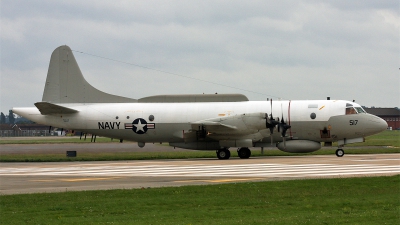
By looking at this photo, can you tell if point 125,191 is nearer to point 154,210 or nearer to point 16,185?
point 154,210

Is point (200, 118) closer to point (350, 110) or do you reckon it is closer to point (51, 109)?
point (350, 110)

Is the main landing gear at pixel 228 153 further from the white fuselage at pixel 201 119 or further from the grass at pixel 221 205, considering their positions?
the grass at pixel 221 205

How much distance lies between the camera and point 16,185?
854 inches

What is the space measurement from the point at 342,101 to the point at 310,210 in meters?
28.8

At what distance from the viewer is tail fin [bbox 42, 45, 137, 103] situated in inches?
1784

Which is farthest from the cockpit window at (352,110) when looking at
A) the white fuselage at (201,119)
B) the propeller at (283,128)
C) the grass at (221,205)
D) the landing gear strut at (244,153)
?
the grass at (221,205)

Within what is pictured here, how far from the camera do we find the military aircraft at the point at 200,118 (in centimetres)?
4088

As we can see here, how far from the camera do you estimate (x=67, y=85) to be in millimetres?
45375

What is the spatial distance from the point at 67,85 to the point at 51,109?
305 cm

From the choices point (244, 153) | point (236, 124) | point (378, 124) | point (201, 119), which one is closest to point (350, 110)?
point (378, 124)

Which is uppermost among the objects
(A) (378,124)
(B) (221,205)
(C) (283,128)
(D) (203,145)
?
(A) (378,124)

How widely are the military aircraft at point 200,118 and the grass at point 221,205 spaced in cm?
2044

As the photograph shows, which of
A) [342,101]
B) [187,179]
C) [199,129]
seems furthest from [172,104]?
[187,179]

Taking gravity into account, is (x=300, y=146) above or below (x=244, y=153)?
above
